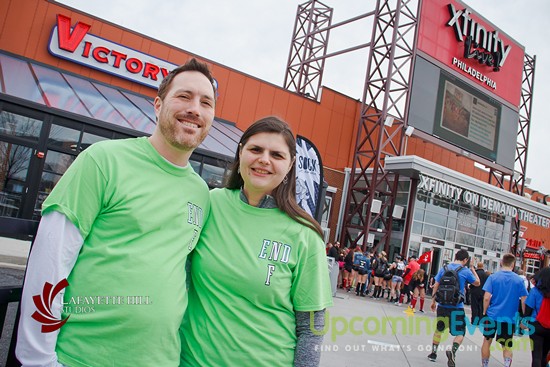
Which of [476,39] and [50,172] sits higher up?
[476,39]

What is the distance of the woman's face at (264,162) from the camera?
1850 mm

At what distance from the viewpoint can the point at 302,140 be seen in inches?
260

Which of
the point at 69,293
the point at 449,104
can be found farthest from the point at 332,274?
the point at 449,104

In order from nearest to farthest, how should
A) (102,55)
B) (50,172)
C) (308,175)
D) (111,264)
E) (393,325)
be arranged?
(111,264), (308,175), (393,325), (50,172), (102,55)

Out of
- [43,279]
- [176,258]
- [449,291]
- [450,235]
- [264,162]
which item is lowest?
[449,291]

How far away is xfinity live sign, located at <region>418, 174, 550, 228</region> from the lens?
1622 centimetres

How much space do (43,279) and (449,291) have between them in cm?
639

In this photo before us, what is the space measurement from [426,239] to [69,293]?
1899cm

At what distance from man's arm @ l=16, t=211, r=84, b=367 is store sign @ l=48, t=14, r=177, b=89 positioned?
45.5 ft

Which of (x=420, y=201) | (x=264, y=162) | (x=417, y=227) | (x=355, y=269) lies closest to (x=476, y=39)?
(x=420, y=201)

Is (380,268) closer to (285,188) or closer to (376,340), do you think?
(376,340)

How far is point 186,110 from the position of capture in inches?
68.0

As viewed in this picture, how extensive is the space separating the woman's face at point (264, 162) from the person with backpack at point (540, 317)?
5529 millimetres

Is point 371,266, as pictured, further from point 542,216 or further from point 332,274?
point 542,216
